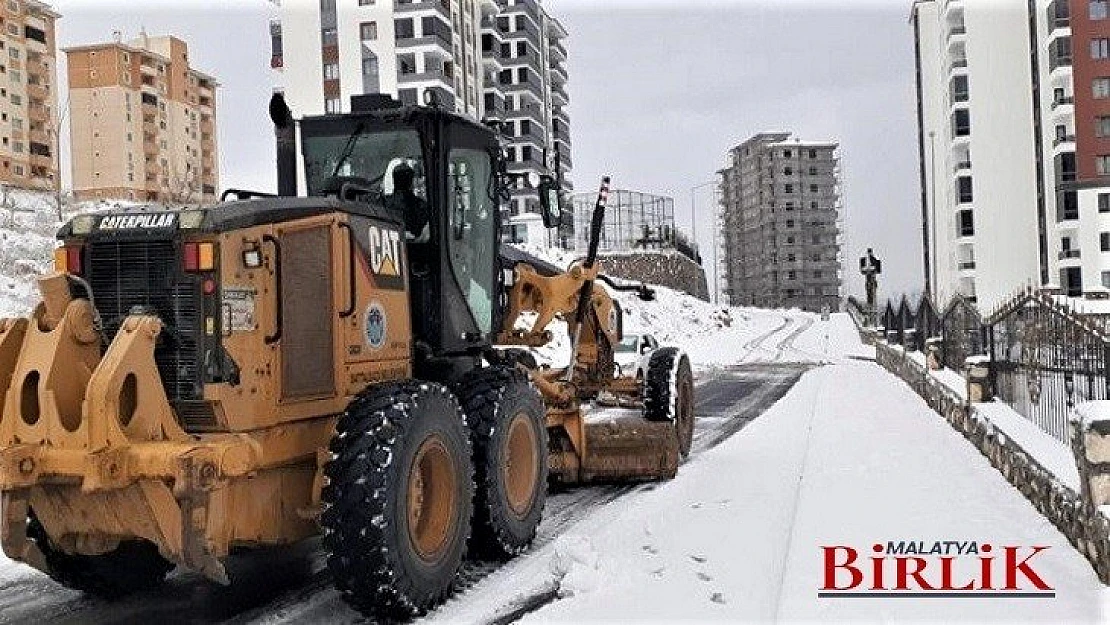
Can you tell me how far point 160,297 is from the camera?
532 cm

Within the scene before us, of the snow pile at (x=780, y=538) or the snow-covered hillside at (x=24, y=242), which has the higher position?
the snow-covered hillside at (x=24, y=242)

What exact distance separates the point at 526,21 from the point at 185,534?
3086 inches

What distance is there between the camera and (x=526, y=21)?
79438mm

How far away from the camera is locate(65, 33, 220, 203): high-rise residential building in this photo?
69.1 m

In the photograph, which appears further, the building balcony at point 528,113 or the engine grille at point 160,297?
the building balcony at point 528,113

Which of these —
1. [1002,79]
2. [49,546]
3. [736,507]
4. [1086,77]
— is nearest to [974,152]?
[1002,79]

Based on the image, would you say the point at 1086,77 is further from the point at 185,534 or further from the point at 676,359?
the point at 185,534

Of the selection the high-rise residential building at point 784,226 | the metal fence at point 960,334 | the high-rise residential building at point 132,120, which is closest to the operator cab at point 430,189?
the metal fence at point 960,334

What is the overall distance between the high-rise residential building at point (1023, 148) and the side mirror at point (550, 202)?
129ft

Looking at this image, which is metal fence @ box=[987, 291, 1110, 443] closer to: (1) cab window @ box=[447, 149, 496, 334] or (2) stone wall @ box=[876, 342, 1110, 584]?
(2) stone wall @ box=[876, 342, 1110, 584]

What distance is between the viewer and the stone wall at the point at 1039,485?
582cm

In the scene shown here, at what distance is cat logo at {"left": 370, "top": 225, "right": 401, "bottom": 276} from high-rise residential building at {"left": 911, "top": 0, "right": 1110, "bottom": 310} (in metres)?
41.8

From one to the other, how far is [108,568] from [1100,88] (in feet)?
170

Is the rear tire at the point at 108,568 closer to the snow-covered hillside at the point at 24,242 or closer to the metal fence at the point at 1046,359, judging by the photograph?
the metal fence at the point at 1046,359
